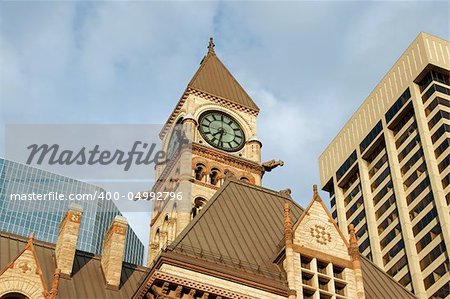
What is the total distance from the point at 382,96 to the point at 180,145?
58.4 metres

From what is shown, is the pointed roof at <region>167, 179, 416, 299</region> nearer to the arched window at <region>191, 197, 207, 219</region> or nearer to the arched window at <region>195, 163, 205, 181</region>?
the arched window at <region>191, 197, 207, 219</region>

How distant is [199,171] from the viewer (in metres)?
62.0

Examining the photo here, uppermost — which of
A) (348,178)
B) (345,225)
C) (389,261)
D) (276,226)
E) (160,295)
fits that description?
(348,178)

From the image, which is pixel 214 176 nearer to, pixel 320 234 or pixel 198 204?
pixel 198 204

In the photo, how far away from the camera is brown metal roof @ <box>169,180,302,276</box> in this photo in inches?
1323

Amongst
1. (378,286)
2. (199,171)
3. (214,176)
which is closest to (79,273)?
(378,286)

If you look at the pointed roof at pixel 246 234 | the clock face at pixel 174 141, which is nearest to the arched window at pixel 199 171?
the clock face at pixel 174 141

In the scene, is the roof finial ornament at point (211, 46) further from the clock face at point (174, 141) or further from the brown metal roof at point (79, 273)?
the brown metal roof at point (79, 273)

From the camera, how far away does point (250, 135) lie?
222 ft

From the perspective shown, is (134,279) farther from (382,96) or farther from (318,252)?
(382,96)

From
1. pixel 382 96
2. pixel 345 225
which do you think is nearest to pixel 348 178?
pixel 345 225

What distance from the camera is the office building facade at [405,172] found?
3666 inches

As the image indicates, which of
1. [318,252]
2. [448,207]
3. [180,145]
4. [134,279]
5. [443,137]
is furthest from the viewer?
[443,137]

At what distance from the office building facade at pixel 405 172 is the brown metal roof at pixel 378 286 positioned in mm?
49050
